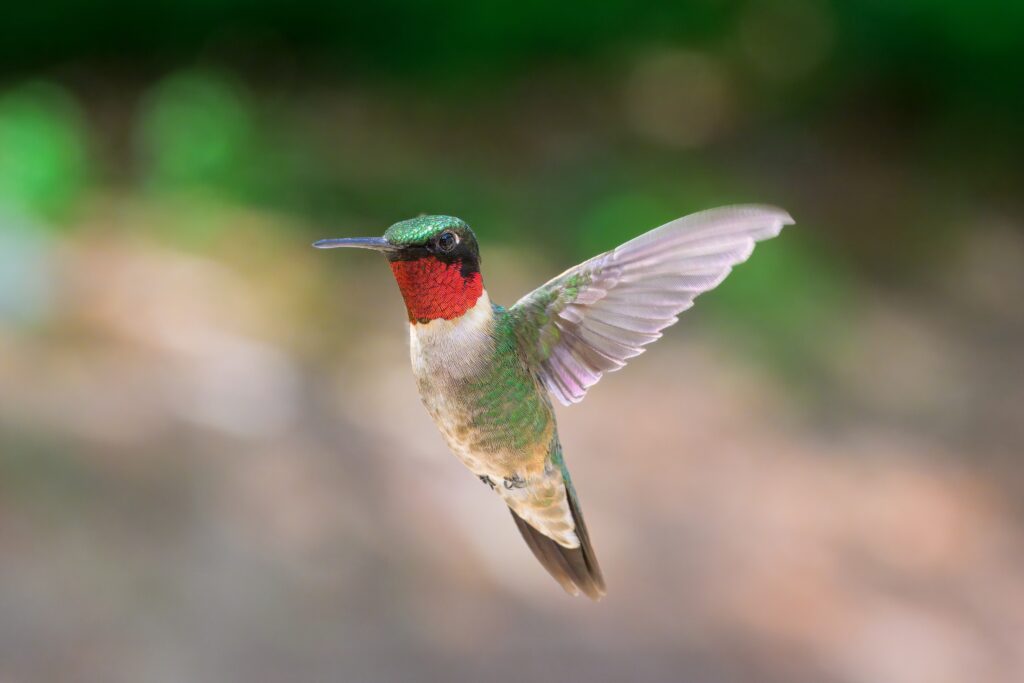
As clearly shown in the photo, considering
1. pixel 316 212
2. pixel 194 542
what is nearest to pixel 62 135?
pixel 316 212

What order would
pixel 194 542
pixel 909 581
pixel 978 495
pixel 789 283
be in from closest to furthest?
pixel 194 542 < pixel 909 581 < pixel 978 495 < pixel 789 283

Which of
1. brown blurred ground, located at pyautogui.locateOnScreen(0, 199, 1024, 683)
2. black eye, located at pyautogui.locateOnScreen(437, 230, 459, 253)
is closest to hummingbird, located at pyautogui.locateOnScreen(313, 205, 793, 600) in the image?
black eye, located at pyautogui.locateOnScreen(437, 230, 459, 253)

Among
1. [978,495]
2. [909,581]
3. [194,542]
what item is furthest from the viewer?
[978,495]

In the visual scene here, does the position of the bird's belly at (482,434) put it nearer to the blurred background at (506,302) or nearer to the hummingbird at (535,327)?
the hummingbird at (535,327)

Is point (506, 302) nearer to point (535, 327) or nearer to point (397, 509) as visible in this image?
point (397, 509)

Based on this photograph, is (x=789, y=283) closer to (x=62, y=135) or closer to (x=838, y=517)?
(x=838, y=517)

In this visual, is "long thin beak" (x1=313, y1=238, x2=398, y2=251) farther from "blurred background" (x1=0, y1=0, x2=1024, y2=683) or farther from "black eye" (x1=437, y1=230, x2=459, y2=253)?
"blurred background" (x1=0, y1=0, x2=1024, y2=683)

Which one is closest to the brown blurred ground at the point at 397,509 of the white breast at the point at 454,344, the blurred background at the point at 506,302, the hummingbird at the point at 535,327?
the blurred background at the point at 506,302

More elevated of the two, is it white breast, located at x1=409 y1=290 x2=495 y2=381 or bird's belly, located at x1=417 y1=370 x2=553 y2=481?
white breast, located at x1=409 y1=290 x2=495 y2=381
